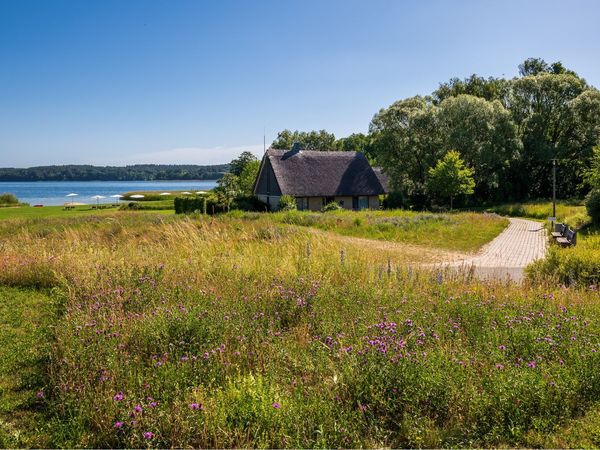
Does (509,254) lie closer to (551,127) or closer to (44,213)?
(551,127)

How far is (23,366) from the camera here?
5.23 metres

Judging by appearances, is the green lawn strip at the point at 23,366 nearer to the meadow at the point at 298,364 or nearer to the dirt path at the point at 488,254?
the meadow at the point at 298,364

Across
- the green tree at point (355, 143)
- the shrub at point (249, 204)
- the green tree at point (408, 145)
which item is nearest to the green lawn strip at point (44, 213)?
the shrub at point (249, 204)

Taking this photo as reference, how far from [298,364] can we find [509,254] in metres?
13.8

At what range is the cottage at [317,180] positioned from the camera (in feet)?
136

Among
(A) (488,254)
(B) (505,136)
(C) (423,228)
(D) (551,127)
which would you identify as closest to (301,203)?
(B) (505,136)

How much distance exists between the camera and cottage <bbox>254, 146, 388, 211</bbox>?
136ft

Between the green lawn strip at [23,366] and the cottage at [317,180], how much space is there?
3302 cm

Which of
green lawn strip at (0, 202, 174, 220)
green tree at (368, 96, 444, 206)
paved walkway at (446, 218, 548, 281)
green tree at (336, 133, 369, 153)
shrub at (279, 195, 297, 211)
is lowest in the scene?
paved walkway at (446, 218, 548, 281)

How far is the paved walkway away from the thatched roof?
2031 cm

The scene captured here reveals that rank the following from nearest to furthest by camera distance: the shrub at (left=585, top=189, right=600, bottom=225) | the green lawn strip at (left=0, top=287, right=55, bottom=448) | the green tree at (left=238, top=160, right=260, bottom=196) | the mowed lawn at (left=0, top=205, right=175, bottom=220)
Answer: the green lawn strip at (left=0, top=287, right=55, bottom=448), the shrub at (left=585, top=189, right=600, bottom=225), the mowed lawn at (left=0, top=205, right=175, bottom=220), the green tree at (left=238, top=160, right=260, bottom=196)

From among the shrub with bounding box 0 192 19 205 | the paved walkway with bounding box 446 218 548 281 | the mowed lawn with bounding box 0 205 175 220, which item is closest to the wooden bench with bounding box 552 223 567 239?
the paved walkway with bounding box 446 218 548 281

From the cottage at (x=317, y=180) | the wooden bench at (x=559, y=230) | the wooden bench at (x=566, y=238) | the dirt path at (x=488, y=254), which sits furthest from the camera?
the cottage at (x=317, y=180)

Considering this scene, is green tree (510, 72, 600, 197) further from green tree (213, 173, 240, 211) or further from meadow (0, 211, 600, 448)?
meadow (0, 211, 600, 448)
